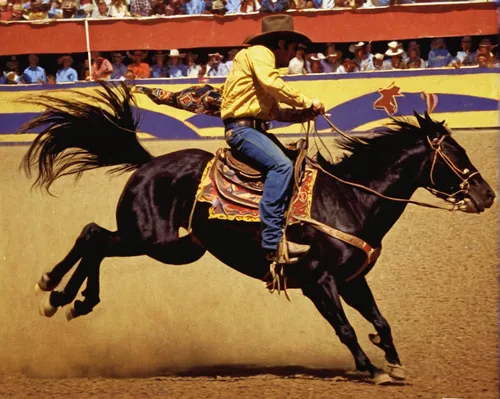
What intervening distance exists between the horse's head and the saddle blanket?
79 cm

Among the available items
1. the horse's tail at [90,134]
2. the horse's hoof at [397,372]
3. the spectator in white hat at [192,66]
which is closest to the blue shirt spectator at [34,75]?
the spectator in white hat at [192,66]

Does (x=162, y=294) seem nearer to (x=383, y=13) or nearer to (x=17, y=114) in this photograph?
(x=17, y=114)

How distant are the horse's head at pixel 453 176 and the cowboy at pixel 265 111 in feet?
2.60

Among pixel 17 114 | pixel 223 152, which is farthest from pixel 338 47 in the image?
pixel 223 152

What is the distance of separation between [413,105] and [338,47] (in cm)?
153

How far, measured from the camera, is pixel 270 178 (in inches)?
227

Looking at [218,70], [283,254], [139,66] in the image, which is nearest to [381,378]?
[283,254]

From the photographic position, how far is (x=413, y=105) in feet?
33.8

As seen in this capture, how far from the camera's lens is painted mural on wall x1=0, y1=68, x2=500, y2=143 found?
10242 millimetres

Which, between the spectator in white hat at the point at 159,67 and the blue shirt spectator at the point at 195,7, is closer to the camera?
the spectator in white hat at the point at 159,67

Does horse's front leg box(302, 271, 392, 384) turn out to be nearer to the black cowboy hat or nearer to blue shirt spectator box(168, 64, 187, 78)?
the black cowboy hat

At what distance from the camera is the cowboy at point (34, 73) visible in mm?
11430

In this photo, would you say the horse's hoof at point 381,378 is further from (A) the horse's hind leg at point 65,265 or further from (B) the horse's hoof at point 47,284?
(B) the horse's hoof at point 47,284

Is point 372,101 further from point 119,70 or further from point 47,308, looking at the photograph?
point 47,308
